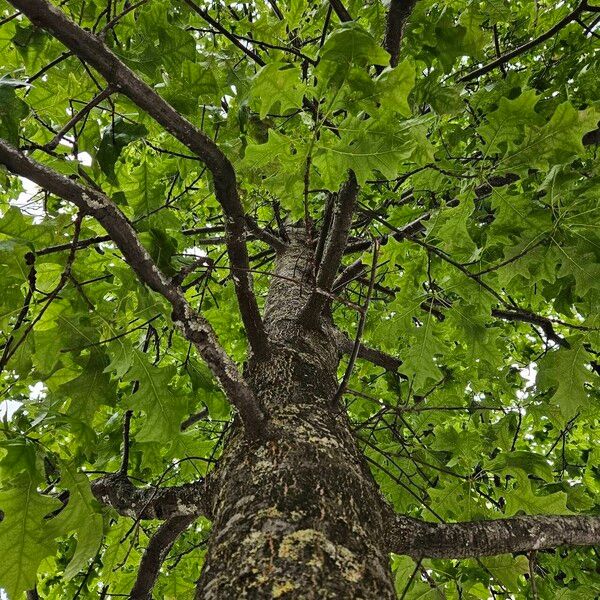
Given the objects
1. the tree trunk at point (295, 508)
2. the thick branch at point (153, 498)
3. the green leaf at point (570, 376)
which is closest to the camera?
the tree trunk at point (295, 508)

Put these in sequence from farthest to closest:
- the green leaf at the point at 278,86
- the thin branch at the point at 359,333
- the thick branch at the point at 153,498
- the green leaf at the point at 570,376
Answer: the green leaf at the point at 570,376 < the thick branch at the point at 153,498 < the green leaf at the point at 278,86 < the thin branch at the point at 359,333

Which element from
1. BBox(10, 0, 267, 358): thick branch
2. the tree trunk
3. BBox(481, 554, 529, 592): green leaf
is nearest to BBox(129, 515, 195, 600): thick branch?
the tree trunk

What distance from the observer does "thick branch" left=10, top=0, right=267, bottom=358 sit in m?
1.16

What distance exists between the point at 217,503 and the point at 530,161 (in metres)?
1.35

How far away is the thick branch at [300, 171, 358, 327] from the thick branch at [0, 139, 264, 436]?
1.32ft

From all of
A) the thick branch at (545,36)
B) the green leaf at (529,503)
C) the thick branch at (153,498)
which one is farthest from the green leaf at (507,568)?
the thick branch at (545,36)

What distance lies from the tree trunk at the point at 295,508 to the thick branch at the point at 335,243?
37 cm

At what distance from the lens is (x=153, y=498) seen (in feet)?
5.30

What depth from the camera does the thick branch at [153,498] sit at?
154 cm

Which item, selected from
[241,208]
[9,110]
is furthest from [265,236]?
[9,110]

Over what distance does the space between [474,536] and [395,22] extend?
57.5 inches

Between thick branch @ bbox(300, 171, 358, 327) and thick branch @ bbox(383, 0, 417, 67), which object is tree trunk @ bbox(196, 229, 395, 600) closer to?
thick branch @ bbox(300, 171, 358, 327)

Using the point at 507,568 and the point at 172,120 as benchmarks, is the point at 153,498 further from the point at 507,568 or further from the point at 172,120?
the point at 507,568

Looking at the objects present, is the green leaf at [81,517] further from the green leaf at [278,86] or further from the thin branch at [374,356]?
the thin branch at [374,356]
